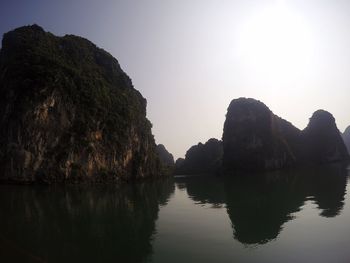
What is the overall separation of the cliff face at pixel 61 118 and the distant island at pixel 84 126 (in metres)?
0.17

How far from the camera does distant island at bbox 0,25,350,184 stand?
57875mm

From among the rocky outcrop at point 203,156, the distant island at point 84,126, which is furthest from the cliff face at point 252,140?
the rocky outcrop at point 203,156

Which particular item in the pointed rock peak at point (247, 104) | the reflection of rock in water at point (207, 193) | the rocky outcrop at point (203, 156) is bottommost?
the reflection of rock in water at point (207, 193)

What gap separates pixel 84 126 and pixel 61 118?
17.9 feet

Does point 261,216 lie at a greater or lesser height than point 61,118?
lesser

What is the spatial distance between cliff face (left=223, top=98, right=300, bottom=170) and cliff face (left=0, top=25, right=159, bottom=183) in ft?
84.5

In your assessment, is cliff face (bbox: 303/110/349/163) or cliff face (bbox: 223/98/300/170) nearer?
cliff face (bbox: 223/98/300/170)

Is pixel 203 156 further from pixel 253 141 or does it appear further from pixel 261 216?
pixel 261 216

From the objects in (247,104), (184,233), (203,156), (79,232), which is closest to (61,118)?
(79,232)

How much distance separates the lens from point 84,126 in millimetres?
68562

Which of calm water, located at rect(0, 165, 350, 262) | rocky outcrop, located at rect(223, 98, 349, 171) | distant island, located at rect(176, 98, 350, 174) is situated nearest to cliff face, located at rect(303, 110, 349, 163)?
distant island, located at rect(176, 98, 350, 174)

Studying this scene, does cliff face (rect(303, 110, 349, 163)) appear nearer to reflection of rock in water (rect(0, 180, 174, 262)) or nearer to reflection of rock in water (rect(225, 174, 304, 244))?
reflection of rock in water (rect(225, 174, 304, 244))

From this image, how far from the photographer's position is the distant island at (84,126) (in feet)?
190

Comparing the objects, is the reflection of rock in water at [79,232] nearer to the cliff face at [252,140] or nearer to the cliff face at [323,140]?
the cliff face at [252,140]
